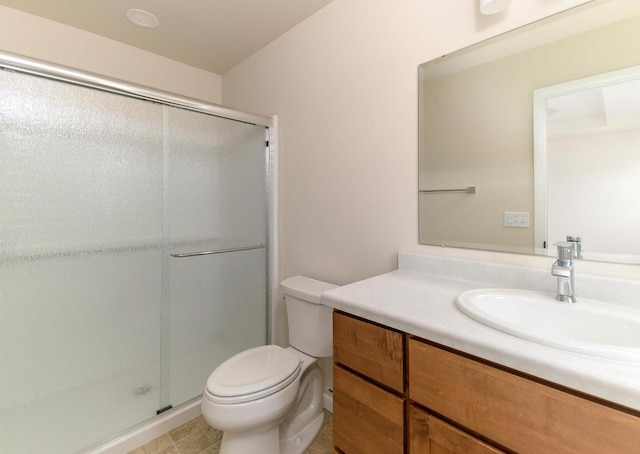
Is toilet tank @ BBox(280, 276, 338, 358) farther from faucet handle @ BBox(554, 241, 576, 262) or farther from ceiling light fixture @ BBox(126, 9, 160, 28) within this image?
ceiling light fixture @ BBox(126, 9, 160, 28)

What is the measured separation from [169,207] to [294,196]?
2.42 ft

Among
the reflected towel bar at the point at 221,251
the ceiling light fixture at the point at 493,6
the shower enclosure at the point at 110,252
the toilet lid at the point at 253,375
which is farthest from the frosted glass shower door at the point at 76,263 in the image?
the ceiling light fixture at the point at 493,6

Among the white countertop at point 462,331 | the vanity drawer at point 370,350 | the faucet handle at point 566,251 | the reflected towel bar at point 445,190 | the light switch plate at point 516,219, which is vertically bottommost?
the vanity drawer at point 370,350

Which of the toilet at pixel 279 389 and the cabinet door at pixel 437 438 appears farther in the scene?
the toilet at pixel 279 389

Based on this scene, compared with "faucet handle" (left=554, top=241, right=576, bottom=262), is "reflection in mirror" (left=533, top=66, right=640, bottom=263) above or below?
above

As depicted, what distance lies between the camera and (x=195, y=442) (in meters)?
1.51

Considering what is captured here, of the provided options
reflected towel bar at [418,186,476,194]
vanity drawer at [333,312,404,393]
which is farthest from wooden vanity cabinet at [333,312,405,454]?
reflected towel bar at [418,186,476,194]

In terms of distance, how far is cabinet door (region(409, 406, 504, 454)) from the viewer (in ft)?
2.22

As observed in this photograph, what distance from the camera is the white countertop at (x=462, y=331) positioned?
0.52m

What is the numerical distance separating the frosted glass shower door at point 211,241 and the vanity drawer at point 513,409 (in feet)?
4.52

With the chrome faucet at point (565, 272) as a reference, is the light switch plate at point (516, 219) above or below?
above

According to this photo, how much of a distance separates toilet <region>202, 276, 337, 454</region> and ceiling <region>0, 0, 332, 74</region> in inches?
62.0

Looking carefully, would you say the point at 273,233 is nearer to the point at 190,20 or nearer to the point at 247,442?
the point at 247,442

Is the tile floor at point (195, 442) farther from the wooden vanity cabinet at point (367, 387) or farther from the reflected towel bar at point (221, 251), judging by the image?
the reflected towel bar at point (221, 251)
